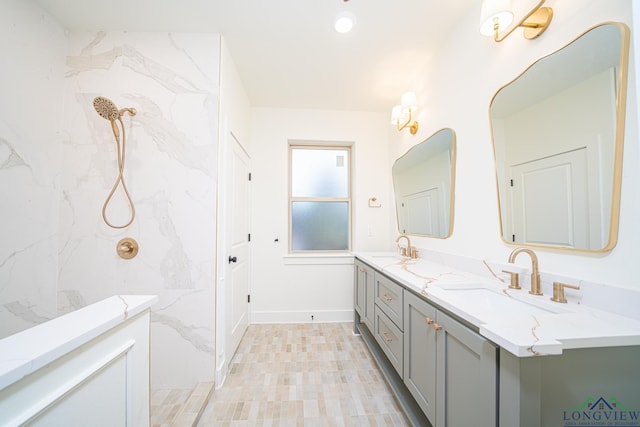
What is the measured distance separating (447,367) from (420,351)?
23cm

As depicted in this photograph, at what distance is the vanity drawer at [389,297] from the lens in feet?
5.11

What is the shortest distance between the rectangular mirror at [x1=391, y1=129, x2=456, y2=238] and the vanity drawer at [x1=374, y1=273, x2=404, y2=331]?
0.62 metres

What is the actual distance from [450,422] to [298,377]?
1.22 metres

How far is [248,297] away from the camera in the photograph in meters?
2.87

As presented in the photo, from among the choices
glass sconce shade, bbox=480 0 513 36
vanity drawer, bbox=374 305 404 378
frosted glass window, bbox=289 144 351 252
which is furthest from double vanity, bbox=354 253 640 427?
frosted glass window, bbox=289 144 351 252

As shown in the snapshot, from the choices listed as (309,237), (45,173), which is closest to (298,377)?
(309,237)

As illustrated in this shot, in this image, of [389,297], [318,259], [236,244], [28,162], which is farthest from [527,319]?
[28,162]

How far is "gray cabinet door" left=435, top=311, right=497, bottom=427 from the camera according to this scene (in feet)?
2.71

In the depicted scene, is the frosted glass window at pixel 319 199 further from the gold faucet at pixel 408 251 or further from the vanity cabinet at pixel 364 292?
the gold faucet at pixel 408 251

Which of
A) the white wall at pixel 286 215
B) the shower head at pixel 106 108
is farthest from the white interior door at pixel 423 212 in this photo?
the shower head at pixel 106 108

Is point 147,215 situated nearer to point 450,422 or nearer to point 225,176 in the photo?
point 225,176

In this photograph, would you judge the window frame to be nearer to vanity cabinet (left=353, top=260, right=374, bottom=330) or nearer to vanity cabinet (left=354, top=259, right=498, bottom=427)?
vanity cabinet (left=353, top=260, right=374, bottom=330)

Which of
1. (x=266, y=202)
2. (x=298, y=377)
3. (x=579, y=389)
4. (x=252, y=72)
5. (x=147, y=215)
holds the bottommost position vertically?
(x=298, y=377)

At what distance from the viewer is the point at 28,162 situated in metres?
1.56
